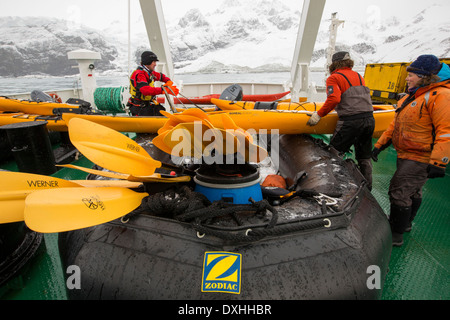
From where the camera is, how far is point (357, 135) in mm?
2660

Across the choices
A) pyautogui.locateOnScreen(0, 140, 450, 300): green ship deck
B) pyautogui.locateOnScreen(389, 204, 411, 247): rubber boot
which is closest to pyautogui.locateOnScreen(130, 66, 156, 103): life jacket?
pyautogui.locateOnScreen(0, 140, 450, 300): green ship deck

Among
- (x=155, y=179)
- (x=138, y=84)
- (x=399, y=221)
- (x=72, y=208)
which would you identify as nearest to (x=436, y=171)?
(x=399, y=221)

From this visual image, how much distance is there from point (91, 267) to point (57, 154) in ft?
13.9

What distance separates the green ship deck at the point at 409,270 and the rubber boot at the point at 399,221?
0.29ft

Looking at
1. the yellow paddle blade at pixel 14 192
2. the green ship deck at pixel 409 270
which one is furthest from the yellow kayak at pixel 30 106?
the yellow paddle blade at pixel 14 192

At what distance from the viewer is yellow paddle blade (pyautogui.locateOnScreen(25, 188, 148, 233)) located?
3.39ft

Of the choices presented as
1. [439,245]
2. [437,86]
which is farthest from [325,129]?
[439,245]

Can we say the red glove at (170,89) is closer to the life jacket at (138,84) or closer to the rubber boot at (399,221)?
the life jacket at (138,84)

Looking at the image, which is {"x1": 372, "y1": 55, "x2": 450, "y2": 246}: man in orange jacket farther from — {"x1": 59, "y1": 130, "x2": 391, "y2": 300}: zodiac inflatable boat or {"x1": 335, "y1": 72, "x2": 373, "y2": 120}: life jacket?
{"x1": 59, "y1": 130, "x2": 391, "y2": 300}: zodiac inflatable boat

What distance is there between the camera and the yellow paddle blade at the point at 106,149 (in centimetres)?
135

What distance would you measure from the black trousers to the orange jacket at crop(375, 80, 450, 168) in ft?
1.17

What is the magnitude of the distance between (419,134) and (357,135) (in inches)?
27.3
